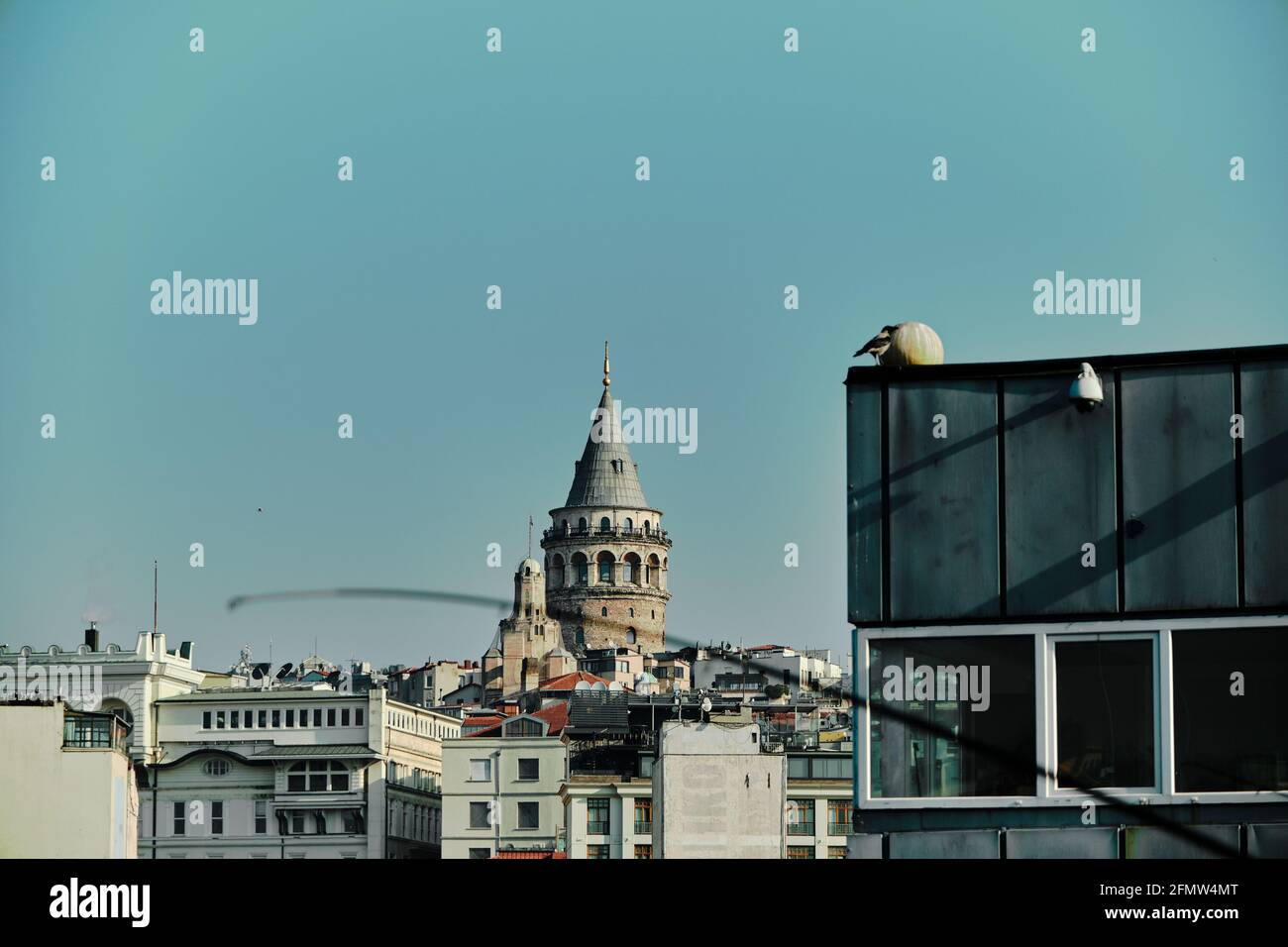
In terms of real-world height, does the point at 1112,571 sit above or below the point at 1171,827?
above

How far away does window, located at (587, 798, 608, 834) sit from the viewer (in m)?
Result: 108

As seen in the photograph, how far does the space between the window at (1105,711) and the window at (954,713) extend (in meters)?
0.31

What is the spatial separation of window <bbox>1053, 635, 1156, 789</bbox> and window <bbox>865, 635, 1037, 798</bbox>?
31cm

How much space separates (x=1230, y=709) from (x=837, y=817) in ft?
270

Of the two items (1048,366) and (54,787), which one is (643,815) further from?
(1048,366)

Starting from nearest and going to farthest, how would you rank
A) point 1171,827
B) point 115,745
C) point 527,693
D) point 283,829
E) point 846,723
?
1. point 1171,827
2. point 115,745
3. point 283,829
4. point 846,723
5. point 527,693

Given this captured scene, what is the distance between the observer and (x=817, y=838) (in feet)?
337

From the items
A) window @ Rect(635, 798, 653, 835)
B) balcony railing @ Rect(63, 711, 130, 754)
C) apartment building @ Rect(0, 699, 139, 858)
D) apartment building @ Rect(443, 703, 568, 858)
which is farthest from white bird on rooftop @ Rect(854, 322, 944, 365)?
apartment building @ Rect(443, 703, 568, 858)

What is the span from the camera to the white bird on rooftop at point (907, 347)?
23.6 meters

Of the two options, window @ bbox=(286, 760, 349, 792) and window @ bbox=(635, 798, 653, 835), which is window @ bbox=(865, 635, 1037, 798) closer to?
window @ bbox=(635, 798, 653, 835)
